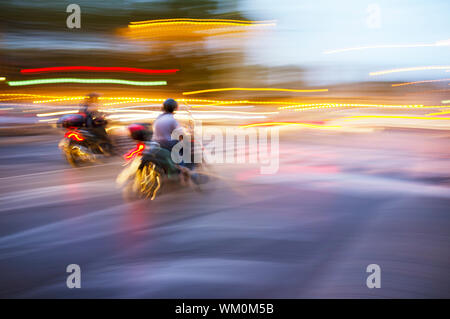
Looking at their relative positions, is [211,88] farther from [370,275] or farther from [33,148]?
[370,275]

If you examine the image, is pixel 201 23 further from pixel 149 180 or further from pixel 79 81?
pixel 149 180

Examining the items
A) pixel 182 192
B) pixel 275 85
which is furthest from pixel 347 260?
pixel 275 85

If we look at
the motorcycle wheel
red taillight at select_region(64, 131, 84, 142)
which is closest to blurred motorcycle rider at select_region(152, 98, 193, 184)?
the motorcycle wheel

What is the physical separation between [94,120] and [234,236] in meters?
6.73

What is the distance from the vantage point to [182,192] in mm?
7562

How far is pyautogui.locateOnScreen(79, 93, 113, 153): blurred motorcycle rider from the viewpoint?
35.2 ft

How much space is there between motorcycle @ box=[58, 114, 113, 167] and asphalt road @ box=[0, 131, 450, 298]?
0.87m

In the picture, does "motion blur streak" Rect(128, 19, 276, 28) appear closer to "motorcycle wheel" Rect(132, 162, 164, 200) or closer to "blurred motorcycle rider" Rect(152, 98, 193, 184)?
"blurred motorcycle rider" Rect(152, 98, 193, 184)

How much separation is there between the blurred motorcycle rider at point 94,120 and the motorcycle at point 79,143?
0.03 m

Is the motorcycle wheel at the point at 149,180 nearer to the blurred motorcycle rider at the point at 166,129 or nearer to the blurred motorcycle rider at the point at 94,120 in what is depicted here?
the blurred motorcycle rider at the point at 166,129

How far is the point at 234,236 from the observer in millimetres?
5148

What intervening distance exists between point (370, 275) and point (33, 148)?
1288cm

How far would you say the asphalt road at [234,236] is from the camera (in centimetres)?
375

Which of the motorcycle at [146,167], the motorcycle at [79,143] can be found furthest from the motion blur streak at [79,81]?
the motorcycle at [146,167]
